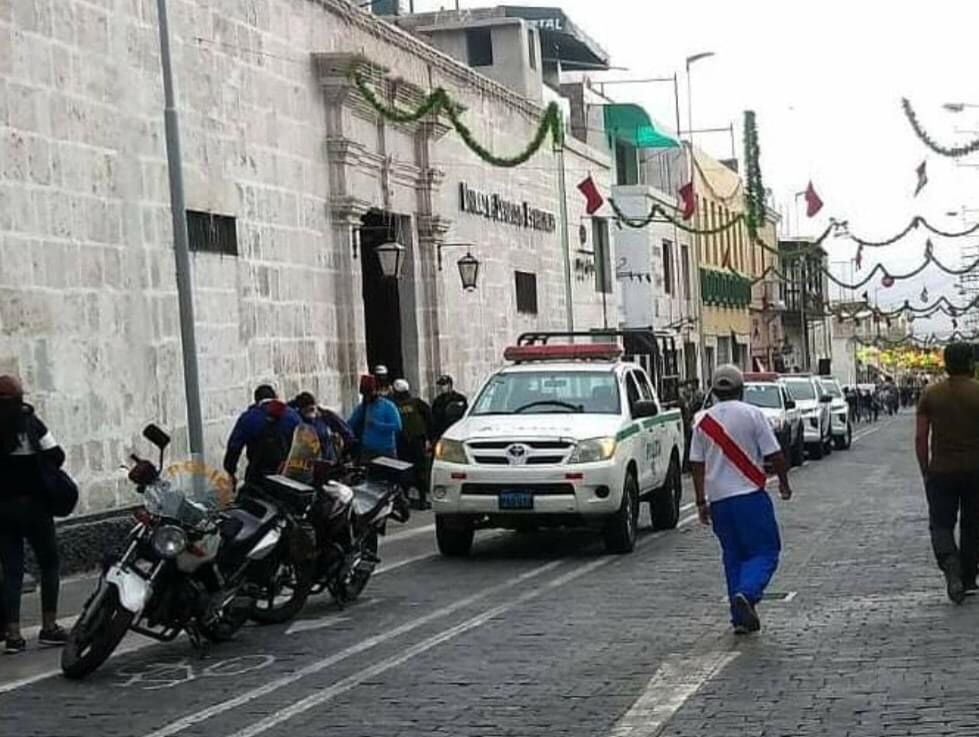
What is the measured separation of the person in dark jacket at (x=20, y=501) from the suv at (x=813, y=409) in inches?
1016

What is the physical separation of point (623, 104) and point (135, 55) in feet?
115

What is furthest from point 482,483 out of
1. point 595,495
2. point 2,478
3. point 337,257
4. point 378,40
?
point 378,40

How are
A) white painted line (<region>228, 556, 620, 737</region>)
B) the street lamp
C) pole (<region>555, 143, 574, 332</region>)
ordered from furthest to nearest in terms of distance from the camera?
pole (<region>555, 143, 574, 332</region>), the street lamp, white painted line (<region>228, 556, 620, 737</region>)

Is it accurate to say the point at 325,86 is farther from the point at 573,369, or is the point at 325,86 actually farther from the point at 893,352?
the point at 893,352

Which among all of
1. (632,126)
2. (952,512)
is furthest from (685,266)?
(952,512)

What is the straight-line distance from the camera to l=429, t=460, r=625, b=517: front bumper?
52.0ft

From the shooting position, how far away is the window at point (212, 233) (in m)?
20.9

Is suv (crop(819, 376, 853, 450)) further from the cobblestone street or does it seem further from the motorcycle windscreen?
the motorcycle windscreen

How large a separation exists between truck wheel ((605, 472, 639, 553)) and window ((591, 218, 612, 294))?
2731 cm

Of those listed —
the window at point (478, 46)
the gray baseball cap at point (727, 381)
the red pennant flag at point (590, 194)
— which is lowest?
the gray baseball cap at point (727, 381)

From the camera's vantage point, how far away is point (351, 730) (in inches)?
324

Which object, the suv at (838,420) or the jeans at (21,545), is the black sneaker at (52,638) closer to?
the jeans at (21,545)

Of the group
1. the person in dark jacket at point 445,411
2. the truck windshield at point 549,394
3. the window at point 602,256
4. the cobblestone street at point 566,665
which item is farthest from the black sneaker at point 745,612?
the window at point 602,256

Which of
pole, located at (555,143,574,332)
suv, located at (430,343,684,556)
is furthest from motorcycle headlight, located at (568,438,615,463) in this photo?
pole, located at (555,143,574,332)
